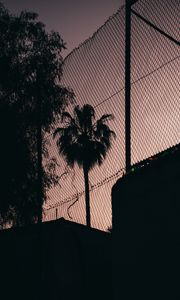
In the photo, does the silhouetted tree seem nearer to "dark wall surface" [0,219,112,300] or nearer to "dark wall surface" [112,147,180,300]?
"dark wall surface" [0,219,112,300]

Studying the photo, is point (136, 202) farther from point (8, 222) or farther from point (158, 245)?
point (8, 222)

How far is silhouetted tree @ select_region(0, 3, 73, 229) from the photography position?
2141 centimetres

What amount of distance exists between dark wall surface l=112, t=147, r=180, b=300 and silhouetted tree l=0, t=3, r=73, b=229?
48.8 ft

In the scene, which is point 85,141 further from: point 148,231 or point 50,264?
point 148,231

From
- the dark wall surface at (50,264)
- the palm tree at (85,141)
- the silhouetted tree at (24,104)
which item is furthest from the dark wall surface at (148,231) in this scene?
the palm tree at (85,141)

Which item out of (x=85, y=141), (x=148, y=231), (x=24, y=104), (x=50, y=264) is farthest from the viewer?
(x=85, y=141)

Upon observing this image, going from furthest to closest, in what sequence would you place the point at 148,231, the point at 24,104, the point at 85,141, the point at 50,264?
the point at 85,141 → the point at 24,104 → the point at 50,264 → the point at 148,231

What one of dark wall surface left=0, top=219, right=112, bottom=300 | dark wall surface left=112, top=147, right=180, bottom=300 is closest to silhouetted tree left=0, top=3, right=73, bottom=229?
dark wall surface left=0, top=219, right=112, bottom=300

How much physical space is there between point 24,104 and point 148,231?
17.2 m

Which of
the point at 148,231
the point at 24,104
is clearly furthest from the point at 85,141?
the point at 148,231

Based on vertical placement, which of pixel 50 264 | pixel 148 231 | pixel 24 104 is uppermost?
pixel 24 104

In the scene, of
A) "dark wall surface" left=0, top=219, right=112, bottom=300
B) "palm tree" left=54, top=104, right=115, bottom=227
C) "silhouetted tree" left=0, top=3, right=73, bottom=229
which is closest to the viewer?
"dark wall surface" left=0, top=219, right=112, bottom=300

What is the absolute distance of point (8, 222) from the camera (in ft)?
73.3

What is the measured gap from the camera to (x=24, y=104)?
74.2 feet
